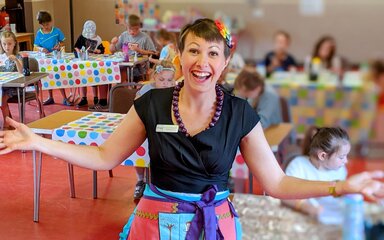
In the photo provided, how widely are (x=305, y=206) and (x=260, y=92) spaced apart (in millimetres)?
234

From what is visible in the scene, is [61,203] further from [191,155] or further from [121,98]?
[191,155]

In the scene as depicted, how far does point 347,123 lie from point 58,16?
453 millimetres

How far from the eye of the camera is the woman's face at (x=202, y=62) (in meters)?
0.66

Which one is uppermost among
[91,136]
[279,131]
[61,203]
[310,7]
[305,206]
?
[310,7]

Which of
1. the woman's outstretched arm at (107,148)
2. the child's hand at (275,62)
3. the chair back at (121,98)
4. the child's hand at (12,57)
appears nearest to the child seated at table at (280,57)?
the child's hand at (275,62)

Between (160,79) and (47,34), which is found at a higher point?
(47,34)

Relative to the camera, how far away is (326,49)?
0.37 m

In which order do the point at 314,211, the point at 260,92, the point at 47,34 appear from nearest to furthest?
the point at 260,92 → the point at 314,211 → the point at 47,34

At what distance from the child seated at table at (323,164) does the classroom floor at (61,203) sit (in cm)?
131

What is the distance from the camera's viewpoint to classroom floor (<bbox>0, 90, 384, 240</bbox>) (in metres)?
1.87

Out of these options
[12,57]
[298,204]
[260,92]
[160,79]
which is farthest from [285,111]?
[12,57]

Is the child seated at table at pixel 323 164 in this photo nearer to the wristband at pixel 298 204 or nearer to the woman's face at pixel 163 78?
the wristband at pixel 298 204

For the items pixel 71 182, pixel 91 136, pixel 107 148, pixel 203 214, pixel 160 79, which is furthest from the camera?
pixel 71 182

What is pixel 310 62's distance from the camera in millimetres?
379
